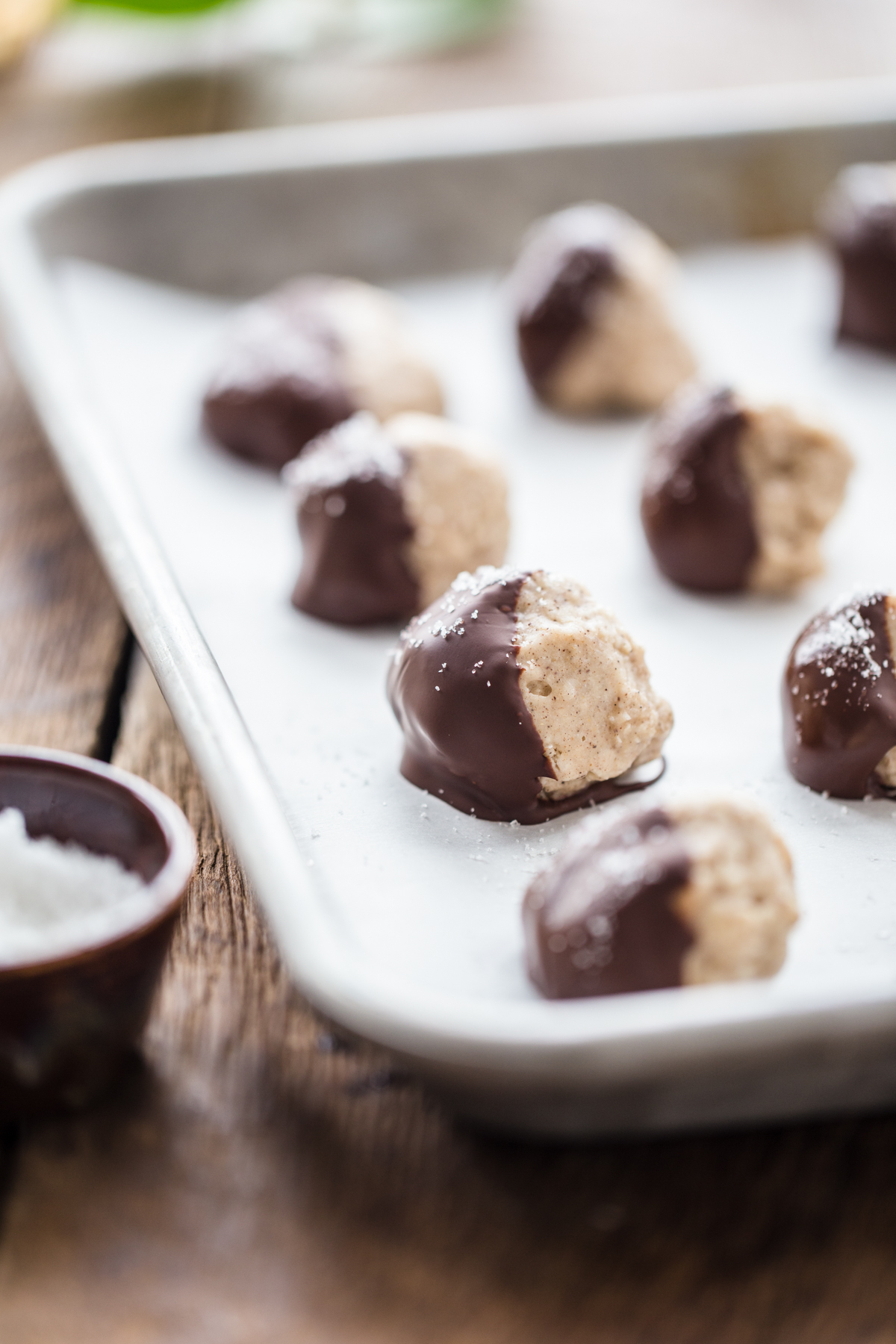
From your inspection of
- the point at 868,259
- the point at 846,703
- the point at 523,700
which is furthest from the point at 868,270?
the point at 523,700

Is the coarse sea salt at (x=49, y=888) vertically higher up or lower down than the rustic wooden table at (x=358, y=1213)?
higher up

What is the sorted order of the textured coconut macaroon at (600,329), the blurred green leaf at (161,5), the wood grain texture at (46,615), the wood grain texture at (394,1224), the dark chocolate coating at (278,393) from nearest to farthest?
the wood grain texture at (394,1224)
the wood grain texture at (46,615)
the dark chocolate coating at (278,393)
the textured coconut macaroon at (600,329)
the blurred green leaf at (161,5)

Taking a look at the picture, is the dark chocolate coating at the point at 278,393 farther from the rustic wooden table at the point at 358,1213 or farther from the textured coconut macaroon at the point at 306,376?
the rustic wooden table at the point at 358,1213

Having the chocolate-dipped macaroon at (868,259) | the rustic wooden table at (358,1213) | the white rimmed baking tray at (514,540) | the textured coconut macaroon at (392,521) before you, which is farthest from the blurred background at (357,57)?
the rustic wooden table at (358,1213)

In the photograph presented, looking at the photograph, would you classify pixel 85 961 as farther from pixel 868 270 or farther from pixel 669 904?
pixel 868 270

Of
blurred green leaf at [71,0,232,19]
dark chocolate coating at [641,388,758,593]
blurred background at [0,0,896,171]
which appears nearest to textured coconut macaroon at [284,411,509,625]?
dark chocolate coating at [641,388,758,593]

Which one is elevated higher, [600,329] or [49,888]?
[49,888]
